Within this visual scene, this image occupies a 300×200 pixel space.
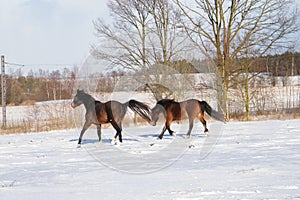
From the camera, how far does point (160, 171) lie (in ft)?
17.0

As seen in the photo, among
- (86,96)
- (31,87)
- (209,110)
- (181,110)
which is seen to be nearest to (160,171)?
(86,96)

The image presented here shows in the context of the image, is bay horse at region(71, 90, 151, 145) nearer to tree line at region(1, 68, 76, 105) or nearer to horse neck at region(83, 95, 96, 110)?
horse neck at region(83, 95, 96, 110)

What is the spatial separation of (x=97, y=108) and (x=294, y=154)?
195 inches

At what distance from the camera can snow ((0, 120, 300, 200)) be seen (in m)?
3.82

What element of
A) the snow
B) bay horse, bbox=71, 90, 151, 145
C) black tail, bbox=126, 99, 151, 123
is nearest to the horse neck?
bay horse, bbox=71, 90, 151, 145

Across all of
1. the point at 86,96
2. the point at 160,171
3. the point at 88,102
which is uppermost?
the point at 86,96

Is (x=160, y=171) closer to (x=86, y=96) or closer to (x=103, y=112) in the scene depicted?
(x=103, y=112)

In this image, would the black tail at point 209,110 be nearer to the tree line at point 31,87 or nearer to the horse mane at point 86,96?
the horse mane at point 86,96

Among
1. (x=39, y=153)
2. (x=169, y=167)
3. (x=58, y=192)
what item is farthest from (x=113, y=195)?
(x=39, y=153)

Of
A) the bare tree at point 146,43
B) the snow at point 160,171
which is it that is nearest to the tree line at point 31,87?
the bare tree at point 146,43

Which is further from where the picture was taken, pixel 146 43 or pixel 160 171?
pixel 146 43

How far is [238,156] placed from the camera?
20.2ft

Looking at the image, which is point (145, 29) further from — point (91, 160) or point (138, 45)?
point (91, 160)

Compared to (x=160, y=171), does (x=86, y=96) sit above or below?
above
